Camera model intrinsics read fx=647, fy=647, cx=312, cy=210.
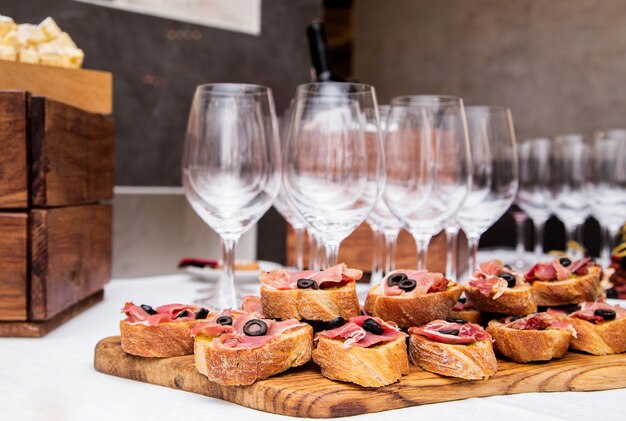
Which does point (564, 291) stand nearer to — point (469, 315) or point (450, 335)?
point (469, 315)

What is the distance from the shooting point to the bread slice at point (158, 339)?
0.74m

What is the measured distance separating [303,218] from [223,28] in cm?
208

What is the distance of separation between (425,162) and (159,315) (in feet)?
1.53

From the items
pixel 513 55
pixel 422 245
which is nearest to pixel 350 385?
pixel 422 245

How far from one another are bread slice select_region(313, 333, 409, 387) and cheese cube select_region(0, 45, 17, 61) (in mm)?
765

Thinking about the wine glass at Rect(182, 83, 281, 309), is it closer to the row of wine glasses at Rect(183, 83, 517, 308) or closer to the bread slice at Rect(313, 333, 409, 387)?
the row of wine glasses at Rect(183, 83, 517, 308)

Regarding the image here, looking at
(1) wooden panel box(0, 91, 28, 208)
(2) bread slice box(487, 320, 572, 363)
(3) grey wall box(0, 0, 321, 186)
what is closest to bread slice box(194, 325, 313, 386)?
(2) bread slice box(487, 320, 572, 363)

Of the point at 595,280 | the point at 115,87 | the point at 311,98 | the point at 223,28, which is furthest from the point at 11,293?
the point at 223,28

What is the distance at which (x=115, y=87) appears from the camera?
2.45 meters

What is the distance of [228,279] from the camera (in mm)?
1097

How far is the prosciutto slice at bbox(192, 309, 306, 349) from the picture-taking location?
0.67 meters

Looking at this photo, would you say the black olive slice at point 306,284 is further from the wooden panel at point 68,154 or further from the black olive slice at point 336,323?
the wooden panel at point 68,154

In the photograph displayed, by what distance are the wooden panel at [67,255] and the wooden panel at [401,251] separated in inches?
21.1

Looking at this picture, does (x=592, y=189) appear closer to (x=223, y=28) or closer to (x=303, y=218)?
(x=303, y=218)
